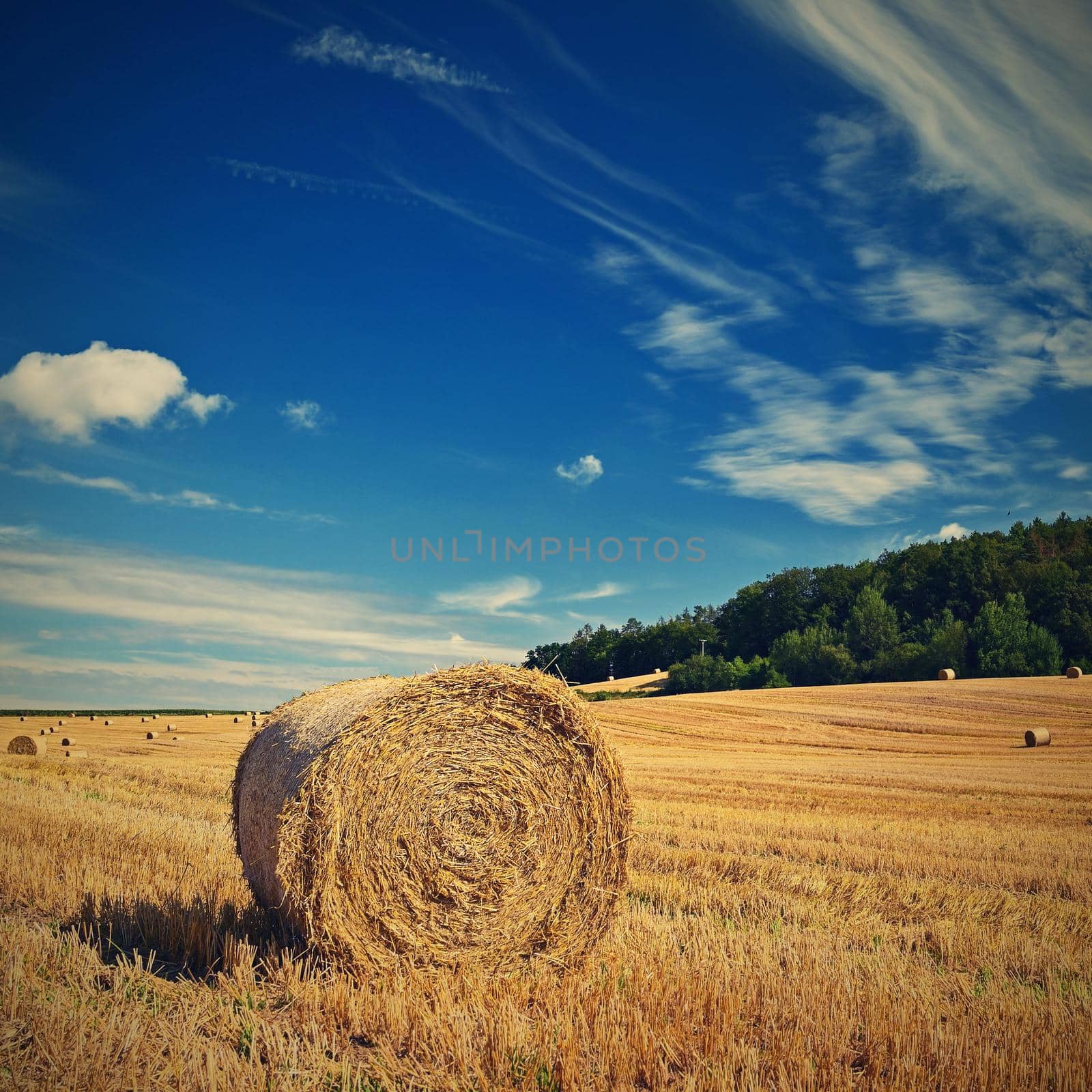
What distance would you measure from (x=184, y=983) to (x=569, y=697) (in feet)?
9.45

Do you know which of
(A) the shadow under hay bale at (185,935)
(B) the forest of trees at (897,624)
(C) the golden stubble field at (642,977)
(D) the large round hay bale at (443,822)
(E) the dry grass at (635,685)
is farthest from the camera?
(E) the dry grass at (635,685)

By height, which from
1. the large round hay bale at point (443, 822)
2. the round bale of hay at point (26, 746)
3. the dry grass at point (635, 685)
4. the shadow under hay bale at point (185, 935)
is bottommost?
the dry grass at point (635, 685)

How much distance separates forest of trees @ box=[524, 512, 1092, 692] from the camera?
198 ft

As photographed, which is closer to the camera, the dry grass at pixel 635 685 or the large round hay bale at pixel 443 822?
the large round hay bale at pixel 443 822

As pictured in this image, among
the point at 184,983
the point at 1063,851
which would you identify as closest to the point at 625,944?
the point at 184,983

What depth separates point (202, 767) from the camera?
17.8 meters

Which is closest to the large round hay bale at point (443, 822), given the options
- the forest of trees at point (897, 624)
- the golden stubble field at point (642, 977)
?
the golden stubble field at point (642, 977)

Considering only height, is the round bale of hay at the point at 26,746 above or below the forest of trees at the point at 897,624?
below

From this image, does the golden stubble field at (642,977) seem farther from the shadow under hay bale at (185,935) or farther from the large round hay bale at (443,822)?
the large round hay bale at (443,822)

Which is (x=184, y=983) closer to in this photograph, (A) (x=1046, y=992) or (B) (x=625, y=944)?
(B) (x=625, y=944)

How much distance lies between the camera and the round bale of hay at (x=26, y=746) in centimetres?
2131

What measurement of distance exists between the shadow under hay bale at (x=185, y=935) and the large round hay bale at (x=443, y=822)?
0.19 meters

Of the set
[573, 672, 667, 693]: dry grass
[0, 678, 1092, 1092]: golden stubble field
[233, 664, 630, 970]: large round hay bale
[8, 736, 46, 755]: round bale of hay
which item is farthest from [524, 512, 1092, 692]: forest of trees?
[233, 664, 630, 970]: large round hay bale

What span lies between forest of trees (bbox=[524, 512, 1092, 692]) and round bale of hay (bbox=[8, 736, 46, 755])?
35.7 metres
